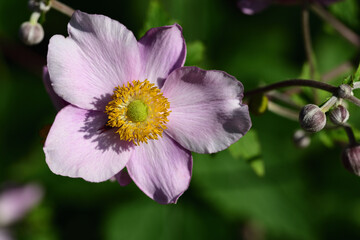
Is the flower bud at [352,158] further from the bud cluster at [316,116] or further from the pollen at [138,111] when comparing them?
the pollen at [138,111]

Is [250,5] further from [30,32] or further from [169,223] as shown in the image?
[169,223]

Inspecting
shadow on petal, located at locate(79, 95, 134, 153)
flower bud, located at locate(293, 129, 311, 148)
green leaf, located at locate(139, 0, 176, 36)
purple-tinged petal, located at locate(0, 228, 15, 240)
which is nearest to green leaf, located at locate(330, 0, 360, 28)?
flower bud, located at locate(293, 129, 311, 148)

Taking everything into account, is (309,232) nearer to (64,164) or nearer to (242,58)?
(242,58)

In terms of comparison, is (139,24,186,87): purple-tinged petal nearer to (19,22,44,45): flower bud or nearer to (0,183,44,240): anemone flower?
(19,22,44,45): flower bud

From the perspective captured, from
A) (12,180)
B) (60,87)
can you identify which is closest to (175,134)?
(60,87)

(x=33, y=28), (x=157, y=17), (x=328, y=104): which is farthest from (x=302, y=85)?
(x=33, y=28)

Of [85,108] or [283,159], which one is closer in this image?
[85,108]

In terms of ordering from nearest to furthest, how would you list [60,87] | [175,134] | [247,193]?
1. [60,87]
2. [175,134]
3. [247,193]

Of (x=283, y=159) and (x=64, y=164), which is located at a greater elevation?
(x=64, y=164)

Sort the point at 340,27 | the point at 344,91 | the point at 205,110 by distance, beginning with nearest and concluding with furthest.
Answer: the point at 344,91 < the point at 205,110 < the point at 340,27
